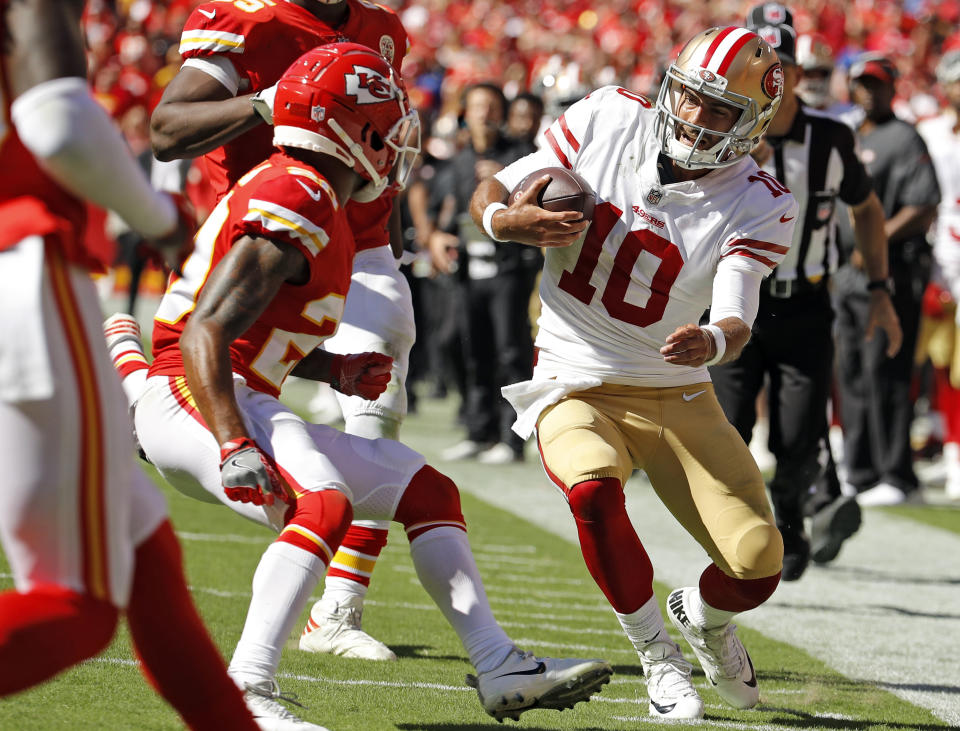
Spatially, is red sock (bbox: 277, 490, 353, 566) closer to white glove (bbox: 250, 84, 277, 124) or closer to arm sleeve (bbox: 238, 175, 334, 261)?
arm sleeve (bbox: 238, 175, 334, 261)

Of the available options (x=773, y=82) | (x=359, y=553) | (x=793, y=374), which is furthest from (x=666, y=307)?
(x=793, y=374)

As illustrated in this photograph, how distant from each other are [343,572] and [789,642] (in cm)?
165

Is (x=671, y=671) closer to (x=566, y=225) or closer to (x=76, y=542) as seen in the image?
(x=566, y=225)

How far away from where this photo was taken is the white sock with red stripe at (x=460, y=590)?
3.28 meters

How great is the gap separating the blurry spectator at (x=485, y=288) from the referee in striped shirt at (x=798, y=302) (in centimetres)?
341

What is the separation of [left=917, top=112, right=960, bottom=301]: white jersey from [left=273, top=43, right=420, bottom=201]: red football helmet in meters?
6.25

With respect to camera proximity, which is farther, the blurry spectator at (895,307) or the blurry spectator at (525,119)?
the blurry spectator at (525,119)

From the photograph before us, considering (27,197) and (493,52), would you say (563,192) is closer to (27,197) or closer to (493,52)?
(27,197)

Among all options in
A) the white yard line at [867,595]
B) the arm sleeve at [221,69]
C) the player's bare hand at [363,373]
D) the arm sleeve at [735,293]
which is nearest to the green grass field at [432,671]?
the white yard line at [867,595]

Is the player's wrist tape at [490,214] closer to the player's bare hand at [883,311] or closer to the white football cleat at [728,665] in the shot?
the white football cleat at [728,665]

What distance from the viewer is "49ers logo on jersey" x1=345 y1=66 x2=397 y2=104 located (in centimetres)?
340

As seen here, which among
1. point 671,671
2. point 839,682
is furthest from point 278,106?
point 839,682

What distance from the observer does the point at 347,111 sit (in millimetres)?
3377

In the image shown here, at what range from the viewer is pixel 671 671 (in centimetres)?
392
